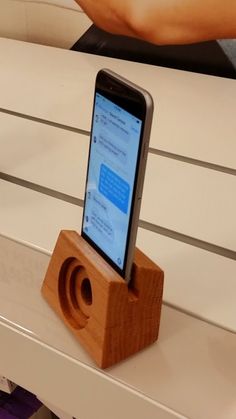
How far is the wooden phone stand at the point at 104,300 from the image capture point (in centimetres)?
49

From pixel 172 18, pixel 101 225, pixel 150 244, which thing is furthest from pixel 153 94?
pixel 101 225

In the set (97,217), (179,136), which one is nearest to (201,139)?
(179,136)

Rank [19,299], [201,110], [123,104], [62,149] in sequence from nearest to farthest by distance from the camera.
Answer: [123,104] → [19,299] → [62,149] → [201,110]

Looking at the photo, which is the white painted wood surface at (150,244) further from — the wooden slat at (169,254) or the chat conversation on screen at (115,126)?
the chat conversation on screen at (115,126)

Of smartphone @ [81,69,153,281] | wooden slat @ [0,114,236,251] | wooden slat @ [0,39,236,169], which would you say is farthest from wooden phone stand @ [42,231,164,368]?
wooden slat @ [0,39,236,169]

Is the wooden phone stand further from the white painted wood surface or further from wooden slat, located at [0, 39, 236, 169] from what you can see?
wooden slat, located at [0, 39, 236, 169]

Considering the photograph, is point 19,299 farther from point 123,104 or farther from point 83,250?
point 123,104

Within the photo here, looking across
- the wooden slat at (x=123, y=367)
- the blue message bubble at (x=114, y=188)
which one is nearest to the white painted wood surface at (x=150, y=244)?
the wooden slat at (x=123, y=367)

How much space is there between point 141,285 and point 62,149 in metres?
0.38

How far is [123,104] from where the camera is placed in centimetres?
48

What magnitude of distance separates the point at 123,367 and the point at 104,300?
65 mm

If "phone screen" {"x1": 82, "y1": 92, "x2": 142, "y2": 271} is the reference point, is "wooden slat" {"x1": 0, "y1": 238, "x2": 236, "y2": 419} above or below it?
below

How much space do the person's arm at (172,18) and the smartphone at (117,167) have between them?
0.29 m

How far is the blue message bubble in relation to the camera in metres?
0.49
